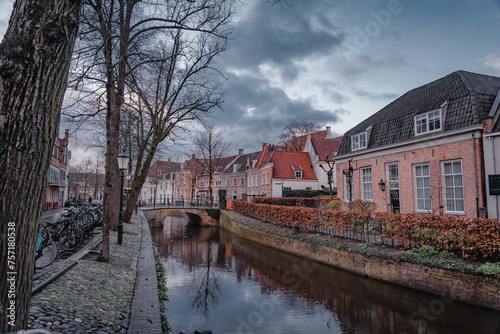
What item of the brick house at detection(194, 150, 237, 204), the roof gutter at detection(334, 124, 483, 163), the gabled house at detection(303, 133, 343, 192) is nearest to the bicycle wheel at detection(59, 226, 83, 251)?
the roof gutter at detection(334, 124, 483, 163)

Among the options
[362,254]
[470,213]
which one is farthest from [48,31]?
[470,213]

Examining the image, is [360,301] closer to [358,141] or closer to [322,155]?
[358,141]

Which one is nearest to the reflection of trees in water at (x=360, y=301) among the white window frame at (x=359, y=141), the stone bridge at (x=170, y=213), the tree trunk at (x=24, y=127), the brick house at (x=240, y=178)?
the tree trunk at (x=24, y=127)

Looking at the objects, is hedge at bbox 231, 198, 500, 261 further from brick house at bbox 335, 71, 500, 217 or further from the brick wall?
brick house at bbox 335, 71, 500, 217

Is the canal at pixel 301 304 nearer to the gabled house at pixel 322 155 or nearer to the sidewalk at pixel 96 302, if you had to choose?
the sidewalk at pixel 96 302

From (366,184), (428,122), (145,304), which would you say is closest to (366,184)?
(366,184)

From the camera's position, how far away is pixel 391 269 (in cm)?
906

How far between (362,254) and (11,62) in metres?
10.2

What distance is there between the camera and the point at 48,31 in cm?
223

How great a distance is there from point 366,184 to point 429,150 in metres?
5.08

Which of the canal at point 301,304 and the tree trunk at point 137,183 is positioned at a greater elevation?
the tree trunk at point 137,183

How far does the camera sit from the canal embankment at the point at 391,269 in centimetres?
700

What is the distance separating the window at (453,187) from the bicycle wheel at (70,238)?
14.4m

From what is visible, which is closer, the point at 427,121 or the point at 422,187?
the point at 427,121
